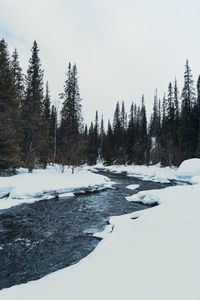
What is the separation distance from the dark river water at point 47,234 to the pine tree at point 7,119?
6.88 m

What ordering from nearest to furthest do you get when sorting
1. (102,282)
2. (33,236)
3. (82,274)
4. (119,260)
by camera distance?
(102,282), (82,274), (119,260), (33,236)

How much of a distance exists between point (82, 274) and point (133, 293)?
109cm

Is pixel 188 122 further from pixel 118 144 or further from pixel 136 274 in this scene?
pixel 136 274

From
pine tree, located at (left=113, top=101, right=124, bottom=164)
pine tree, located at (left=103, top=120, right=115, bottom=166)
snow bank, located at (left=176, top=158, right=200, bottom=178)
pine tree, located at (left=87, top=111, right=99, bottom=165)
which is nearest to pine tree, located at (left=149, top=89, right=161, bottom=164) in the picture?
pine tree, located at (left=113, top=101, right=124, bottom=164)

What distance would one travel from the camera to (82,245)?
18.1 ft

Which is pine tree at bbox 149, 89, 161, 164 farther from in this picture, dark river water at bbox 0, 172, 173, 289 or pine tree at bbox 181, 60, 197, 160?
dark river water at bbox 0, 172, 173, 289

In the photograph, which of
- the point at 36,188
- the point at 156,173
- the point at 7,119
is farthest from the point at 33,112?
the point at 156,173

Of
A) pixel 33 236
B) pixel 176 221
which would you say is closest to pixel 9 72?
pixel 33 236

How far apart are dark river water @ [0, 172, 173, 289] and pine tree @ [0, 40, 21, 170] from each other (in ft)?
22.6

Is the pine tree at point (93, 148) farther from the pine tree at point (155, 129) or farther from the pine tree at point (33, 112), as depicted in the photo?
the pine tree at point (33, 112)

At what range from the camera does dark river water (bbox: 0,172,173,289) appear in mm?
4453

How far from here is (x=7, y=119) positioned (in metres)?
14.2

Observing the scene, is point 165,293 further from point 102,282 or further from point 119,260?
point 119,260

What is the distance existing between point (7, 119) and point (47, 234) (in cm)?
1129
